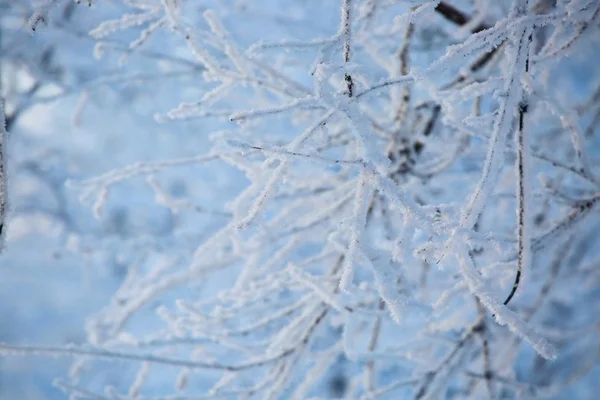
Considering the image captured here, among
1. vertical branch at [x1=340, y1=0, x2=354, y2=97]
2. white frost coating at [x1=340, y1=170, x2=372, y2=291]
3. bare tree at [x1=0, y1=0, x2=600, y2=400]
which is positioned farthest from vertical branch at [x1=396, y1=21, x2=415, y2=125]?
white frost coating at [x1=340, y1=170, x2=372, y2=291]

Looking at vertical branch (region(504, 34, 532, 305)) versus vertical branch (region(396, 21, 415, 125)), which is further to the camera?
vertical branch (region(396, 21, 415, 125))

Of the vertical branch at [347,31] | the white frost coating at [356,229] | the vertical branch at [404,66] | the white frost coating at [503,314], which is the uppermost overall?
the vertical branch at [404,66]

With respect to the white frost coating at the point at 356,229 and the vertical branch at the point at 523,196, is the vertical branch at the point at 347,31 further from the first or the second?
the vertical branch at the point at 523,196

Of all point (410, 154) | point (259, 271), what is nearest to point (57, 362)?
point (259, 271)

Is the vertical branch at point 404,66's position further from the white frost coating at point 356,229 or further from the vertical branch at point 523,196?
the white frost coating at point 356,229

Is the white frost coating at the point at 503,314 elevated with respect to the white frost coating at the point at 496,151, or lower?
lower

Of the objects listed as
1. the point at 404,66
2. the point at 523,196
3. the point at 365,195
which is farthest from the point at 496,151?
the point at 404,66

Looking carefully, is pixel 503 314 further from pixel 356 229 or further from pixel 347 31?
pixel 347 31

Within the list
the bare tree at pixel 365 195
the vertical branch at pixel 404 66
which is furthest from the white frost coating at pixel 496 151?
the vertical branch at pixel 404 66

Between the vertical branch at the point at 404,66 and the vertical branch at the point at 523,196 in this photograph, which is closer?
the vertical branch at the point at 523,196

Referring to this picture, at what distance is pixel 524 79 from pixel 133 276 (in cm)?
229

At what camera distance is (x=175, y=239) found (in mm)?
2418

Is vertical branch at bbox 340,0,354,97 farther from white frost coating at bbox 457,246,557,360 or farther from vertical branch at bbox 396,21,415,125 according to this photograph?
vertical branch at bbox 396,21,415,125

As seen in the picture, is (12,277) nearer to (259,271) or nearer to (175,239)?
(175,239)
